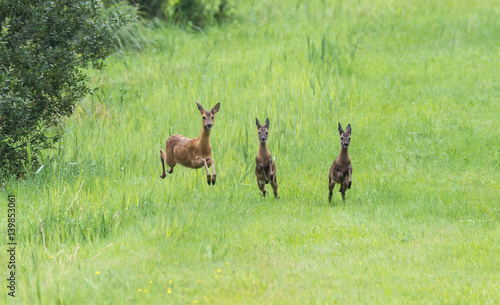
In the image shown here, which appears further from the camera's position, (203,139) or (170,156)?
(170,156)

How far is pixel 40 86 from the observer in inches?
453

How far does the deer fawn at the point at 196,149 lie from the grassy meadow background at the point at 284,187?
1.51 m

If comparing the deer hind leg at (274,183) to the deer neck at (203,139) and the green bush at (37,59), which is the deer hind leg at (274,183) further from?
the green bush at (37,59)

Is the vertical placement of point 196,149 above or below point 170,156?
above

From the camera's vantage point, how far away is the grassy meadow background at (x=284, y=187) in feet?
25.8

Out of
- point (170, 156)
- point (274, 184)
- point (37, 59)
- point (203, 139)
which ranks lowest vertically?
point (274, 184)

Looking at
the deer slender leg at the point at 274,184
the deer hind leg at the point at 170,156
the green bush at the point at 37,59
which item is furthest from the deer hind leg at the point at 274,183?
the green bush at the point at 37,59

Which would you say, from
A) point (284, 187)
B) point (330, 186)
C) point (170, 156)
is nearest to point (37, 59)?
point (284, 187)

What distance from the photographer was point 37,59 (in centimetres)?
1161

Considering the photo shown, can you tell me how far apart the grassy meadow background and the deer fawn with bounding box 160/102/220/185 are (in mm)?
1508

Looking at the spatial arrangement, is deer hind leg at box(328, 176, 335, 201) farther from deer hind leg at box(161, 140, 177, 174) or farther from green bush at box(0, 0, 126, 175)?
green bush at box(0, 0, 126, 175)

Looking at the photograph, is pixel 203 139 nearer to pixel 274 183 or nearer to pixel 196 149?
pixel 196 149

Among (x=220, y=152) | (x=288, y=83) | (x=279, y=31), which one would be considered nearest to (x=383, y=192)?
(x=220, y=152)

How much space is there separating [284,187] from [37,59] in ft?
15.9
